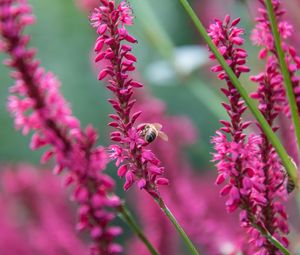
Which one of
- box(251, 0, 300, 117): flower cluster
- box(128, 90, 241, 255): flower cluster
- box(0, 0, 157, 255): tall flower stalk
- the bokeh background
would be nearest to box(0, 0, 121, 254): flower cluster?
box(0, 0, 157, 255): tall flower stalk

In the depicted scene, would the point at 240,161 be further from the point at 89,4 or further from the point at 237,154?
the point at 89,4

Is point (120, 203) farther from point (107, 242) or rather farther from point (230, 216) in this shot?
point (230, 216)

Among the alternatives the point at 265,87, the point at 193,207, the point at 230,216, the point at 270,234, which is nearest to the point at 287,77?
the point at 265,87

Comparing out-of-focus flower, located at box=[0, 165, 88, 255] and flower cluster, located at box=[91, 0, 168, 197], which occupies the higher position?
out-of-focus flower, located at box=[0, 165, 88, 255]

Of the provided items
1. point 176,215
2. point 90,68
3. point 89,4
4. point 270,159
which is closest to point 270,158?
point 270,159

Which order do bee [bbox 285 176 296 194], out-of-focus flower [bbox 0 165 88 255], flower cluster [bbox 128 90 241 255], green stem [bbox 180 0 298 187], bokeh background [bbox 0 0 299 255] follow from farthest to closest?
bokeh background [bbox 0 0 299 255] → out-of-focus flower [bbox 0 165 88 255] → flower cluster [bbox 128 90 241 255] → bee [bbox 285 176 296 194] → green stem [bbox 180 0 298 187]

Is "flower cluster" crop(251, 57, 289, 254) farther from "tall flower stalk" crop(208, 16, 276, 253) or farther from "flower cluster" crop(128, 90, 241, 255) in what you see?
"flower cluster" crop(128, 90, 241, 255)
